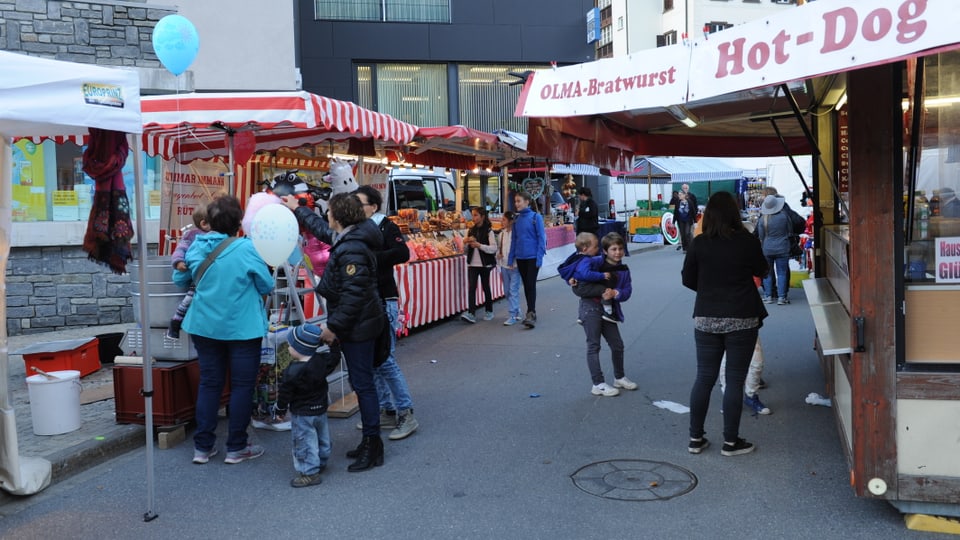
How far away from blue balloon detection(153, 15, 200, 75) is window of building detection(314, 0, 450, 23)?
15.5 m

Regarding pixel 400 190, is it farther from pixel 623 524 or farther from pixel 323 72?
pixel 623 524

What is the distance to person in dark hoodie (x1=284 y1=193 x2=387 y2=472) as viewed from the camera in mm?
4926

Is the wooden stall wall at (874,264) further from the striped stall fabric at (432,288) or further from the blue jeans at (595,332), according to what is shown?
the striped stall fabric at (432,288)

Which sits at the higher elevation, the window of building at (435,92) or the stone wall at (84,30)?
the window of building at (435,92)

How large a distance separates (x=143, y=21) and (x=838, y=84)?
9337 mm

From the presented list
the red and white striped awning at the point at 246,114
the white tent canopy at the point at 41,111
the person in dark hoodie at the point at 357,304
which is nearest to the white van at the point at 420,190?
the red and white striped awning at the point at 246,114

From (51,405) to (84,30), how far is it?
6770 mm

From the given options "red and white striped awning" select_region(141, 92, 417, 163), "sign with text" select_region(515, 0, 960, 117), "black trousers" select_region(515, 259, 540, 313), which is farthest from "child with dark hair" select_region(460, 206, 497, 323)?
"sign with text" select_region(515, 0, 960, 117)

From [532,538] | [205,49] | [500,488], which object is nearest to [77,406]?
[500,488]

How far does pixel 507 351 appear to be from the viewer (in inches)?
351

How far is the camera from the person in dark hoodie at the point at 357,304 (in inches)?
194

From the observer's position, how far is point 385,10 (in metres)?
22.1

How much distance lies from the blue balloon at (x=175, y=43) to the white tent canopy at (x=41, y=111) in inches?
91.7

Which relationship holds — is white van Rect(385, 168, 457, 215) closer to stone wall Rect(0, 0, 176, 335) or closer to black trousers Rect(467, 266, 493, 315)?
black trousers Rect(467, 266, 493, 315)
